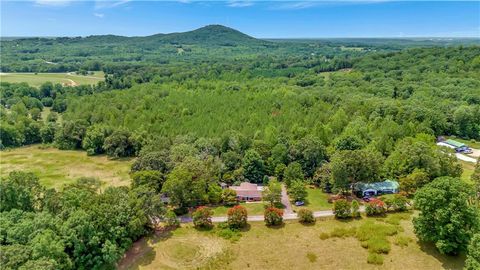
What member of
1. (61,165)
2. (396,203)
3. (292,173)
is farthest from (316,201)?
(61,165)

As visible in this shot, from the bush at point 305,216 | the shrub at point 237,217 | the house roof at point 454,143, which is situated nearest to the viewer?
the shrub at point 237,217

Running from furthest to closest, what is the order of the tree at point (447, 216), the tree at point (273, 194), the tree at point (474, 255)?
the tree at point (273, 194), the tree at point (447, 216), the tree at point (474, 255)

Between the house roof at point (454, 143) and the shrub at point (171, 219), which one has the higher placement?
the house roof at point (454, 143)

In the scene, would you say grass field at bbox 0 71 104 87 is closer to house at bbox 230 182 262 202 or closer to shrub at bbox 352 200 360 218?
house at bbox 230 182 262 202

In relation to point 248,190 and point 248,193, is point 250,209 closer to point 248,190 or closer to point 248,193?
point 248,193

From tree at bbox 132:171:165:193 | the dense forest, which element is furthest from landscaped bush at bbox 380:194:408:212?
tree at bbox 132:171:165:193

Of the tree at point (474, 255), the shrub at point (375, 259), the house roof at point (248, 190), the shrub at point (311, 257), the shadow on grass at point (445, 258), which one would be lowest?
the shrub at point (311, 257)

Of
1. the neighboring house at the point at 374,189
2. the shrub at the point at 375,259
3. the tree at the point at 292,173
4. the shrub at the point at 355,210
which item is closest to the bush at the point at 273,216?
the tree at the point at 292,173

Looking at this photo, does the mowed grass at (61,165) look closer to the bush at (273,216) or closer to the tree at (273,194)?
the tree at (273,194)

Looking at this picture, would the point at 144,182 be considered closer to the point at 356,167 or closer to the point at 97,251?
the point at 97,251
